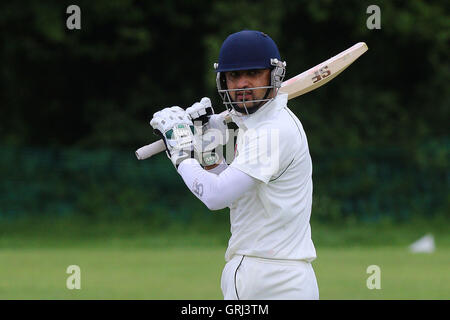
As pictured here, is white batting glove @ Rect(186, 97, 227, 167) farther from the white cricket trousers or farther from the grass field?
the grass field

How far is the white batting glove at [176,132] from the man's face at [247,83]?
243 millimetres

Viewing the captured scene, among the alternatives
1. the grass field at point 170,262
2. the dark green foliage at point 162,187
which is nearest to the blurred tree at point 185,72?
the dark green foliage at point 162,187

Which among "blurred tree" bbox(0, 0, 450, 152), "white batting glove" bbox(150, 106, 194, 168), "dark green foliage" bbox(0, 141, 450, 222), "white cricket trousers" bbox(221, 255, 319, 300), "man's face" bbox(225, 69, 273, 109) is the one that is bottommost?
"white cricket trousers" bbox(221, 255, 319, 300)

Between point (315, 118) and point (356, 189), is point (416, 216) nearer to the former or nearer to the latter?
point (356, 189)

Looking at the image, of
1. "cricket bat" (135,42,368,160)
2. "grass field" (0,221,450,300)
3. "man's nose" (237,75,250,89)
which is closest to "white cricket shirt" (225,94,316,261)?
"man's nose" (237,75,250,89)

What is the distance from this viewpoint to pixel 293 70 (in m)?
15.4

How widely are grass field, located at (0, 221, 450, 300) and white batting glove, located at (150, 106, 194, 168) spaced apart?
398 centimetres

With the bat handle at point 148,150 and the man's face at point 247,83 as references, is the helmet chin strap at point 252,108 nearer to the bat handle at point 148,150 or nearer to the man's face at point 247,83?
the man's face at point 247,83

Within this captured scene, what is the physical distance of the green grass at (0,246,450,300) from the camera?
25.5 feet

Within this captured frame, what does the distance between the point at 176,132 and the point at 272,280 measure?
70 centimetres

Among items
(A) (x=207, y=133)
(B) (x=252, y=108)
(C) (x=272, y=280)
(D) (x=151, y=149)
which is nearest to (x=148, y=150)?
(D) (x=151, y=149)

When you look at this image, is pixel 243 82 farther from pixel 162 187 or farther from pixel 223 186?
pixel 162 187

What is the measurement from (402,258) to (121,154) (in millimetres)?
5042

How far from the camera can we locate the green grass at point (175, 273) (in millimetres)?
7766
